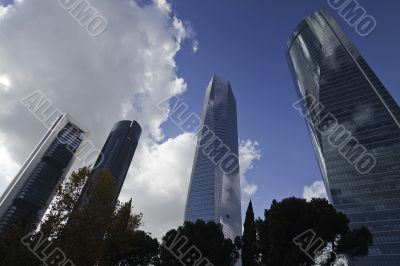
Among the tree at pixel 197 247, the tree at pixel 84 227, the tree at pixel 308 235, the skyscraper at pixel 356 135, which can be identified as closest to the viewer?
the tree at pixel 84 227

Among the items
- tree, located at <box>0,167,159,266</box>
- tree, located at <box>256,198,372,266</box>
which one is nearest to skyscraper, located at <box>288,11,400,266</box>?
tree, located at <box>256,198,372,266</box>

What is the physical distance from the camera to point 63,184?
20094mm

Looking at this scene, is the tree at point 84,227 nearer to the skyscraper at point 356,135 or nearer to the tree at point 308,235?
the tree at point 308,235

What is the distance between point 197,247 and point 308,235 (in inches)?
491

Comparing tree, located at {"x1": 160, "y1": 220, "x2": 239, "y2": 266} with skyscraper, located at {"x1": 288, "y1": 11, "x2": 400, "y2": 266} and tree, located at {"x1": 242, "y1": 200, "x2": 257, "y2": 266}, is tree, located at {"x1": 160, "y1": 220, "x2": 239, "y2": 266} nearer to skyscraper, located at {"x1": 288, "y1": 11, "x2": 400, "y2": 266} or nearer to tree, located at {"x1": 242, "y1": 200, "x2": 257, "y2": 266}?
tree, located at {"x1": 242, "y1": 200, "x2": 257, "y2": 266}

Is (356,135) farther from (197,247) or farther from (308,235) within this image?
(197,247)

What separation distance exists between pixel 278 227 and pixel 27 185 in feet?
671

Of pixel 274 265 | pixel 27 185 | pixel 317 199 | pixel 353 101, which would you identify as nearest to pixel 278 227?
pixel 274 265

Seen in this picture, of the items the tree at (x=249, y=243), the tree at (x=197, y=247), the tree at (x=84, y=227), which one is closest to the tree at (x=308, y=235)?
the tree at (x=249, y=243)

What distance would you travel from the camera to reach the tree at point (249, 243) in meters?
33.7

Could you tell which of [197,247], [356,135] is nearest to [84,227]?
[197,247]

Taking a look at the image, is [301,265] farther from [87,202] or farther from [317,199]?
[87,202]

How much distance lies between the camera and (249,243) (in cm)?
3462

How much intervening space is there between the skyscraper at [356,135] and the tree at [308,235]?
276 ft
